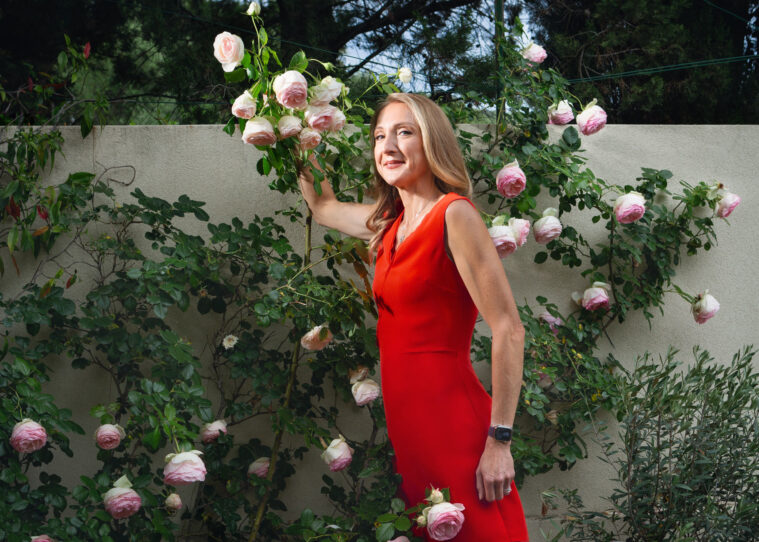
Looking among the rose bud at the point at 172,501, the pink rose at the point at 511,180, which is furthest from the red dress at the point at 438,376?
the rose bud at the point at 172,501

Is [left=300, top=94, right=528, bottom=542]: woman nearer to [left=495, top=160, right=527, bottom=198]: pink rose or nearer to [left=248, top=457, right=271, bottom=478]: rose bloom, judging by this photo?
[left=495, top=160, right=527, bottom=198]: pink rose

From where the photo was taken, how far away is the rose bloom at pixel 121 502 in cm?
198

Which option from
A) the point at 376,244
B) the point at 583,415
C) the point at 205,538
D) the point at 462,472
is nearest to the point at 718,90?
the point at 583,415

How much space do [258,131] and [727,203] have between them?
1.69 metres

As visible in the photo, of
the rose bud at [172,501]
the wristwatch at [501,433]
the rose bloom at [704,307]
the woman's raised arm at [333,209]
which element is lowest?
the rose bud at [172,501]

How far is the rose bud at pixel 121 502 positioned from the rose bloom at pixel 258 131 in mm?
1044

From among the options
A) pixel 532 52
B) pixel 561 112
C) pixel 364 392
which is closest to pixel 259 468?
pixel 364 392

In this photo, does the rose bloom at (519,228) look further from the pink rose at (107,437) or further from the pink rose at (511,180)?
the pink rose at (107,437)

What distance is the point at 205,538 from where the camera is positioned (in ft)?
8.08

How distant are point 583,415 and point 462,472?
2.81 feet

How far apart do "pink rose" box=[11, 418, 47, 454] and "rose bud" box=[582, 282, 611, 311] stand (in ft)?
5.89

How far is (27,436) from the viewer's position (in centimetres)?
196

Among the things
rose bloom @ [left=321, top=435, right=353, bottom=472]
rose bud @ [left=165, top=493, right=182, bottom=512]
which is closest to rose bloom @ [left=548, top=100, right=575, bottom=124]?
rose bloom @ [left=321, top=435, right=353, bottom=472]

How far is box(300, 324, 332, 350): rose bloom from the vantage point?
86.6 inches
